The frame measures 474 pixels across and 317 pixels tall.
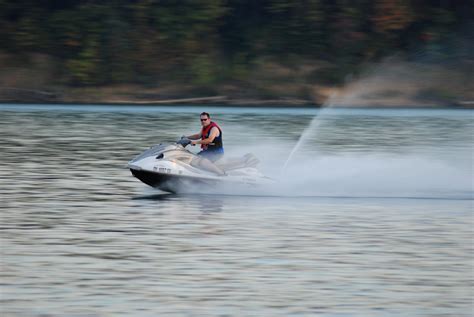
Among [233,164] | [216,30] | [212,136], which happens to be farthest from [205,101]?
[212,136]

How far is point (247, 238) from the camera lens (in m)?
17.0

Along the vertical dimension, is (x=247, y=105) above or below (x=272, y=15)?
below

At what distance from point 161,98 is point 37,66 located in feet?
25.2

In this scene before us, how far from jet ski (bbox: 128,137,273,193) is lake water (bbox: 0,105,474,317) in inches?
10.9

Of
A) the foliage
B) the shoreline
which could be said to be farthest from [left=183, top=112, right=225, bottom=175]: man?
the foliage

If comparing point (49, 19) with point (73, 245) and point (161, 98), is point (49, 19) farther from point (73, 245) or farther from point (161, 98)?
point (73, 245)

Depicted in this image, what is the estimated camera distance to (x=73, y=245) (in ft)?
53.0

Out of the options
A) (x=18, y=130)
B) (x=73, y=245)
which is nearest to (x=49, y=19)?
(x=18, y=130)

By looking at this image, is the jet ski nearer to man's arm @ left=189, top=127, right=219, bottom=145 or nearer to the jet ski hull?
the jet ski hull

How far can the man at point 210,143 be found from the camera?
837 inches

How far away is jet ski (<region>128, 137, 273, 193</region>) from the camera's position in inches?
827

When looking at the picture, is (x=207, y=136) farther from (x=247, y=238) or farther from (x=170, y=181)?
(x=247, y=238)

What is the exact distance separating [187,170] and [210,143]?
2.11 ft

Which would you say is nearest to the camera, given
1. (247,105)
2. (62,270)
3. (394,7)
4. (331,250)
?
(62,270)
